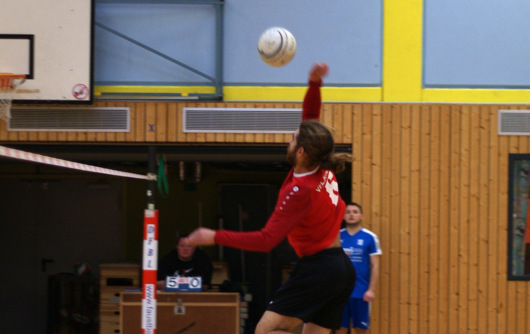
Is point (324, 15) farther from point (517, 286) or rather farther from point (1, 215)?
point (1, 215)

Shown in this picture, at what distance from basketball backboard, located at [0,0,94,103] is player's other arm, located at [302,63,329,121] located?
166 inches

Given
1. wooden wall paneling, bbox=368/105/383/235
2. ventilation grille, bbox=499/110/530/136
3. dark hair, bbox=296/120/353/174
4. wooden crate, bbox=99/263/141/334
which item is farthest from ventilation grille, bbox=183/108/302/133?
dark hair, bbox=296/120/353/174

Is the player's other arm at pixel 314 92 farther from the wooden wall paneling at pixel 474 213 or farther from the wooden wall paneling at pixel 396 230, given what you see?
the wooden wall paneling at pixel 474 213

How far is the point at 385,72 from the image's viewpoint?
8453 mm

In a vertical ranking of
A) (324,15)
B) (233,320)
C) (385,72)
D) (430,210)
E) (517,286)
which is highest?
(324,15)

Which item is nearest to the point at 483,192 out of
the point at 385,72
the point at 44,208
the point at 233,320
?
the point at 385,72

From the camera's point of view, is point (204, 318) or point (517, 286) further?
point (204, 318)

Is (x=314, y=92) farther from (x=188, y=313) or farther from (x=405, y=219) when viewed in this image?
(x=188, y=313)

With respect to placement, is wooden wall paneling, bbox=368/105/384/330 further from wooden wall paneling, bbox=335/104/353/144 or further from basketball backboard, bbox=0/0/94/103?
basketball backboard, bbox=0/0/94/103

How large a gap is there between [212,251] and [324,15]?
515cm

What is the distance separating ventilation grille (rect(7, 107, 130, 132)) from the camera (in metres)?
8.39

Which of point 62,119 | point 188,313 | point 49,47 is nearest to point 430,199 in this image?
point 188,313

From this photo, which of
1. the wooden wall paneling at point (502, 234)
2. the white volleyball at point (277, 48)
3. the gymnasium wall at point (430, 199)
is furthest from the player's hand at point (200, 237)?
the wooden wall paneling at point (502, 234)

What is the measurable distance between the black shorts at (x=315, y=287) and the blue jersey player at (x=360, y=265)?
357 cm
